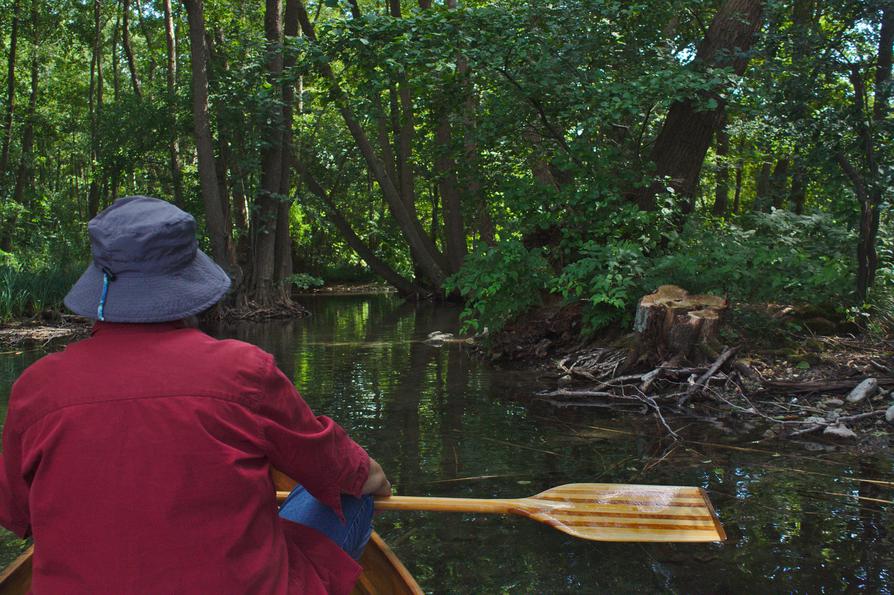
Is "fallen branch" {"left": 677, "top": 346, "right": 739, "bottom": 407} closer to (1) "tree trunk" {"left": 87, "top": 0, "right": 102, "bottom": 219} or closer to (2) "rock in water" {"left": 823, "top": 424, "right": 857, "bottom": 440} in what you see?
(2) "rock in water" {"left": 823, "top": 424, "right": 857, "bottom": 440}

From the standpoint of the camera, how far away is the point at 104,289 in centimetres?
173

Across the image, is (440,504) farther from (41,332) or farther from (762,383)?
(41,332)

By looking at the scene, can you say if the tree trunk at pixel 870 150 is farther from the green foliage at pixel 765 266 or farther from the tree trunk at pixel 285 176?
the tree trunk at pixel 285 176

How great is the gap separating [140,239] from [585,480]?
3.54 meters

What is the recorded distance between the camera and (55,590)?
165cm

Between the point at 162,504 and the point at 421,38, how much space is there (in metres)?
7.92

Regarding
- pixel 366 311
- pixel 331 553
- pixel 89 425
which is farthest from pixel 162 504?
pixel 366 311

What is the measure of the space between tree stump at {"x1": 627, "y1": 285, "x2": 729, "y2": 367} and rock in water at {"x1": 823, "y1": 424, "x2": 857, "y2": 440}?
1.51 m

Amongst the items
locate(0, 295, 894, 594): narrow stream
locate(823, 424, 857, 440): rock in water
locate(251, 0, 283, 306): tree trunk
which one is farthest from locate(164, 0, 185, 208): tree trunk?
locate(823, 424, 857, 440): rock in water

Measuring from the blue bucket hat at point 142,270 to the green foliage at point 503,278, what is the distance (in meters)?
6.74

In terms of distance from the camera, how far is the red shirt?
1.58m

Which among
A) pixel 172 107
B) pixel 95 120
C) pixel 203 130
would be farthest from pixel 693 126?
pixel 95 120

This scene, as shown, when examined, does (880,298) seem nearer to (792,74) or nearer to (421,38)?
(792,74)

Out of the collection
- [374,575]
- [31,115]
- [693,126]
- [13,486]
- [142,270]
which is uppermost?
[31,115]
